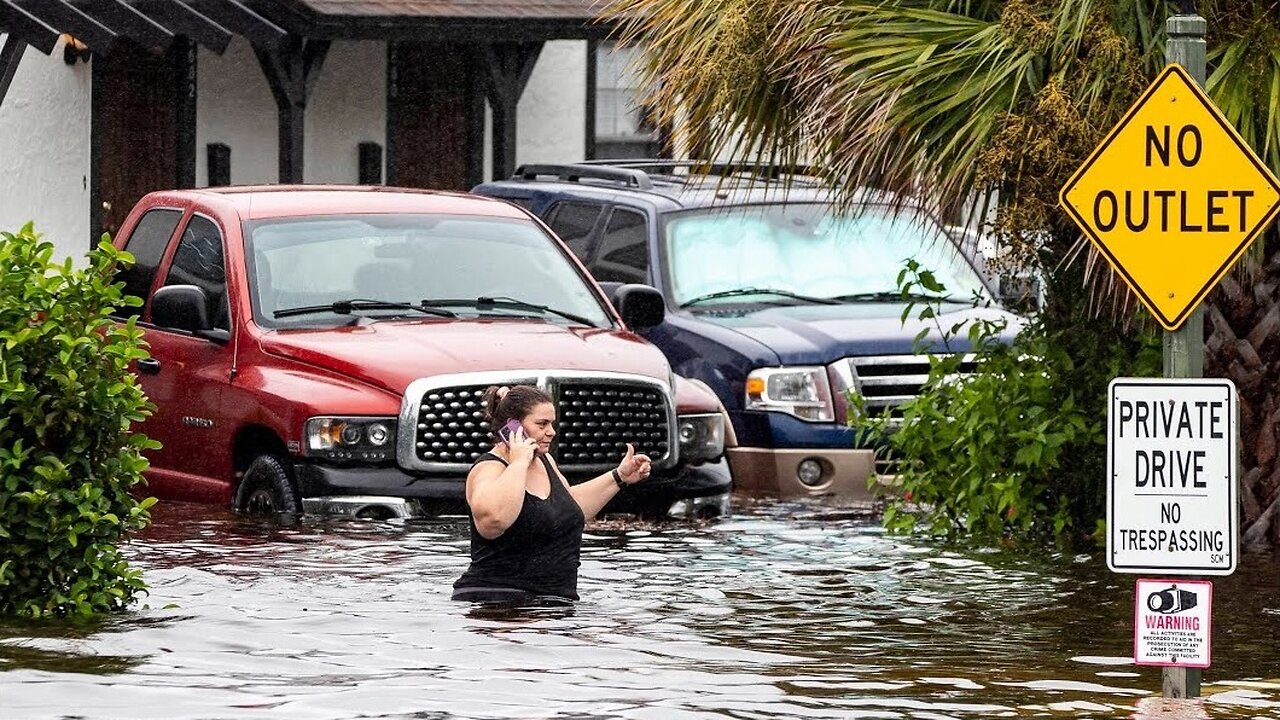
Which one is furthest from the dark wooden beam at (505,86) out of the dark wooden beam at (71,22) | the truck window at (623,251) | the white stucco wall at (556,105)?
the truck window at (623,251)

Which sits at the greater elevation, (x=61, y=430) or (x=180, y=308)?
(x=180, y=308)

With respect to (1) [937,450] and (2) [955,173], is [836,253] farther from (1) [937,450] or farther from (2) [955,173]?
(2) [955,173]

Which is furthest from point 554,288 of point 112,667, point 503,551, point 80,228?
point 80,228

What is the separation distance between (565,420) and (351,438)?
3.24 ft

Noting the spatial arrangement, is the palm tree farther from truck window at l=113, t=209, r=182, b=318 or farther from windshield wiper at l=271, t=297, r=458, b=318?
truck window at l=113, t=209, r=182, b=318

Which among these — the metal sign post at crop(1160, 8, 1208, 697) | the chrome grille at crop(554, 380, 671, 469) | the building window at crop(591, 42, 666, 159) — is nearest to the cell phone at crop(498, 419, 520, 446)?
the chrome grille at crop(554, 380, 671, 469)

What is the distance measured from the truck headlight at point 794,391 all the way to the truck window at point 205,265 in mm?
3194

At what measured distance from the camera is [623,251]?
17062 millimetres

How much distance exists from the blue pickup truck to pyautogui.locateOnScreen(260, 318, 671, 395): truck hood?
1654 mm

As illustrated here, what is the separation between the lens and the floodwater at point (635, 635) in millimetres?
8359

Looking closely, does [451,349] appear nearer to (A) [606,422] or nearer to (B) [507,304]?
(A) [606,422]

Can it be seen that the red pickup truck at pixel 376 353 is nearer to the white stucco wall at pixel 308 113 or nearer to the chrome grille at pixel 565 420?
the chrome grille at pixel 565 420

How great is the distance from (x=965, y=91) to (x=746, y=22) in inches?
47.0

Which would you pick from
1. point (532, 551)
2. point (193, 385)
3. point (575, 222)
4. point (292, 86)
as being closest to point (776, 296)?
point (575, 222)
